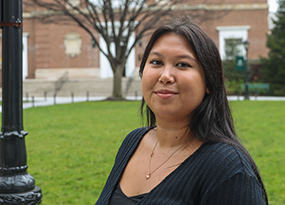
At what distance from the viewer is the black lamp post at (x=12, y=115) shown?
3.07 meters

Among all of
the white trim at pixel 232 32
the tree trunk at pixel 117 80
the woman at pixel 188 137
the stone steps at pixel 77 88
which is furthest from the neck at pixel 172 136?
the white trim at pixel 232 32

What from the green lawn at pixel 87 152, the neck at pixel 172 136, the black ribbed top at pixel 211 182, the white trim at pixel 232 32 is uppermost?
the white trim at pixel 232 32

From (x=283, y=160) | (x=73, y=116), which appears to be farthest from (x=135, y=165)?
(x=73, y=116)

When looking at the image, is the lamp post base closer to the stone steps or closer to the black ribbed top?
the black ribbed top

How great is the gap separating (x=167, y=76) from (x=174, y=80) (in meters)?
0.04

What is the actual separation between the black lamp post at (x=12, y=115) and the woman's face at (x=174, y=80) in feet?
5.55

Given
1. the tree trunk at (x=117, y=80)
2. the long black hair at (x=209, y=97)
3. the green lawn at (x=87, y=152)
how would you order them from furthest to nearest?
the tree trunk at (x=117, y=80) → the green lawn at (x=87, y=152) → the long black hair at (x=209, y=97)

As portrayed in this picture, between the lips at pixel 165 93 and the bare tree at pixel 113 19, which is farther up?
the bare tree at pixel 113 19

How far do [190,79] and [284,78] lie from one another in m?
28.6

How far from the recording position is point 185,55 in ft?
5.58

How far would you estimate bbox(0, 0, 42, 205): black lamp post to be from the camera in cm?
307

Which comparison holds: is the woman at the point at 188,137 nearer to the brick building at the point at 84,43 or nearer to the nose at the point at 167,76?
the nose at the point at 167,76

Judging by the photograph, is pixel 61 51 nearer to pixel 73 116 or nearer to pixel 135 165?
pixel 73 116

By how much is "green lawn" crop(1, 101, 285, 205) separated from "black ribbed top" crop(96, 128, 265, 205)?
0.76m
